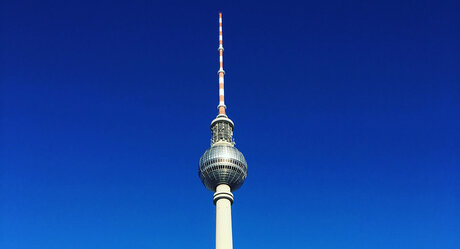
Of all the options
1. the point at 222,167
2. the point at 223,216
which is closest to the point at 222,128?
the point at 222,167

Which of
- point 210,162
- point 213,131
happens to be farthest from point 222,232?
point 213,131

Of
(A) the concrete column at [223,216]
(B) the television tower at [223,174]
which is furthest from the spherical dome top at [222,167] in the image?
(A) the concrete column at [223,216]

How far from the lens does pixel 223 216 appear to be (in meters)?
98.5

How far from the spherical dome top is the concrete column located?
1.73 metres

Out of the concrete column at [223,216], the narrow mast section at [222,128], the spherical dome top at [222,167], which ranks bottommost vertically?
the concrete column at [223,216]

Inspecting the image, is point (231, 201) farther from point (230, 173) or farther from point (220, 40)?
point (220, 40)

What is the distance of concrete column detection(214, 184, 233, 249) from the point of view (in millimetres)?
95188

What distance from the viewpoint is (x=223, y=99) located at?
116 metres

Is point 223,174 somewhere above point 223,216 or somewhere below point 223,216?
above

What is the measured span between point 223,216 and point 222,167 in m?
9.65

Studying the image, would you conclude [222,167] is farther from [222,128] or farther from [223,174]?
[222,128]

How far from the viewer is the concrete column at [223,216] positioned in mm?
95188

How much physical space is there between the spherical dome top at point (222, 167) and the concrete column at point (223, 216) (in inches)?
68.2

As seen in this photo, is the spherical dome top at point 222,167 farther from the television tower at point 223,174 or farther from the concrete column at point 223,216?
the concrete column at point 223,216
